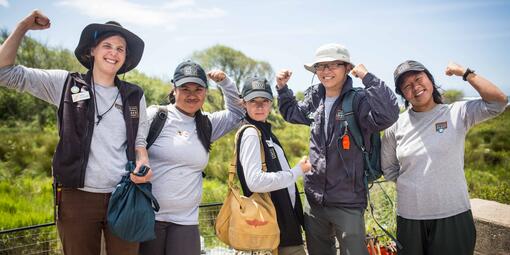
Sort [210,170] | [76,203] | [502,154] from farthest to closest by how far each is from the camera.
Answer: [502,154]
[210,170]
[76,203]

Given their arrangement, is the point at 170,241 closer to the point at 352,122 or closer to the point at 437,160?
the point at 352,122

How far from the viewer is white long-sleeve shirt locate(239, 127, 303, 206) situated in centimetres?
252

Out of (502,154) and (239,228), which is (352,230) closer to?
(239,228)

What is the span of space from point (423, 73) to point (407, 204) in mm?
1129

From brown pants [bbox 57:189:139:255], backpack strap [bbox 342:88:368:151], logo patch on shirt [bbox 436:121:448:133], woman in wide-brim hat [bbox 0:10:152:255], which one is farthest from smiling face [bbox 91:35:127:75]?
logo patch on shirt [bbox 436:121:448:133]

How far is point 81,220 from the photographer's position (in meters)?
2.20

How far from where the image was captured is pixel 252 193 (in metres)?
2.71

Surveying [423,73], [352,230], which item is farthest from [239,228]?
[423,73]

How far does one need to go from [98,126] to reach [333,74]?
6.24 feet

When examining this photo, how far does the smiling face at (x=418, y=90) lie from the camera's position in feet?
9.45

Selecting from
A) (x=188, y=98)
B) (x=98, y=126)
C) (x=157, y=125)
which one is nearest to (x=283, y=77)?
(x=188, y=98)

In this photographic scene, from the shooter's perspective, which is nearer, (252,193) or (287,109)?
(252,193)

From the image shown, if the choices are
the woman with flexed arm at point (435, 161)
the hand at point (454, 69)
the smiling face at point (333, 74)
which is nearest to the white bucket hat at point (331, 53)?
the smiling face at point (333, 74)

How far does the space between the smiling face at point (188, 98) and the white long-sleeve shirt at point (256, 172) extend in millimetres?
529
